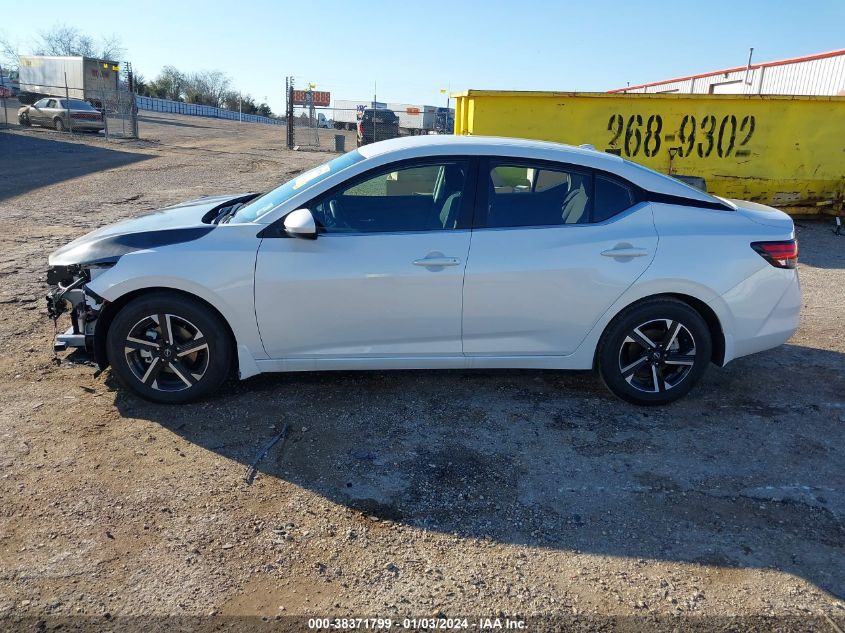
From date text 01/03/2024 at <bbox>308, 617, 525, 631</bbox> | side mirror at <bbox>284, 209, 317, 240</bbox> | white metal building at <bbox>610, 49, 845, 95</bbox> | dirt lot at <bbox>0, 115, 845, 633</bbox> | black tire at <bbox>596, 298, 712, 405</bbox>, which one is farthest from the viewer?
white metal building at <bbox>610, 49, 845, 95</bbox>

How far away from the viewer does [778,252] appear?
4.09 meters

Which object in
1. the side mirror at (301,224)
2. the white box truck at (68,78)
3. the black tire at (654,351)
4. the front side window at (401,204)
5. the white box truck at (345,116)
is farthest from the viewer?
the white box truck at (345,116)

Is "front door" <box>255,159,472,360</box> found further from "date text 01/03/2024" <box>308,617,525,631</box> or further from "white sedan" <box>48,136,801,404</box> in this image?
"date text 01/03/2024" <box>308,617,525,631</box>

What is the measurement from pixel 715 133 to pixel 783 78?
13198 millimetres

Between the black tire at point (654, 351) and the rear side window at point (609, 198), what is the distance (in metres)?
0.61

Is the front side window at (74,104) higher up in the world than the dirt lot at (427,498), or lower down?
higher up

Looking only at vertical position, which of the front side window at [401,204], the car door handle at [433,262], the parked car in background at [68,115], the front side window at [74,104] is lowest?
the car door handle at [433,262]

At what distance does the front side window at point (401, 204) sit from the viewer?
393cm

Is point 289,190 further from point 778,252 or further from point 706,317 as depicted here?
point 778,252

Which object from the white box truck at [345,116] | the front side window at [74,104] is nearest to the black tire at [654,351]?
the front side window at [74,104]

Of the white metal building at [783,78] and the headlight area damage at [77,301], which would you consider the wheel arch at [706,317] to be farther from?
the white metal building at [783,78]

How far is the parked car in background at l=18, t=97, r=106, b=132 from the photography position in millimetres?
27906

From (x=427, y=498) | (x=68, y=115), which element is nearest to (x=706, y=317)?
(x=427, y=498)

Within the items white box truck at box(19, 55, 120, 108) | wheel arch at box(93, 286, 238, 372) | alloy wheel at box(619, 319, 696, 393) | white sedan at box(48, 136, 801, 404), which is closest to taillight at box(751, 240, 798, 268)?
white sedan at box(48, 136, 801, 404)
